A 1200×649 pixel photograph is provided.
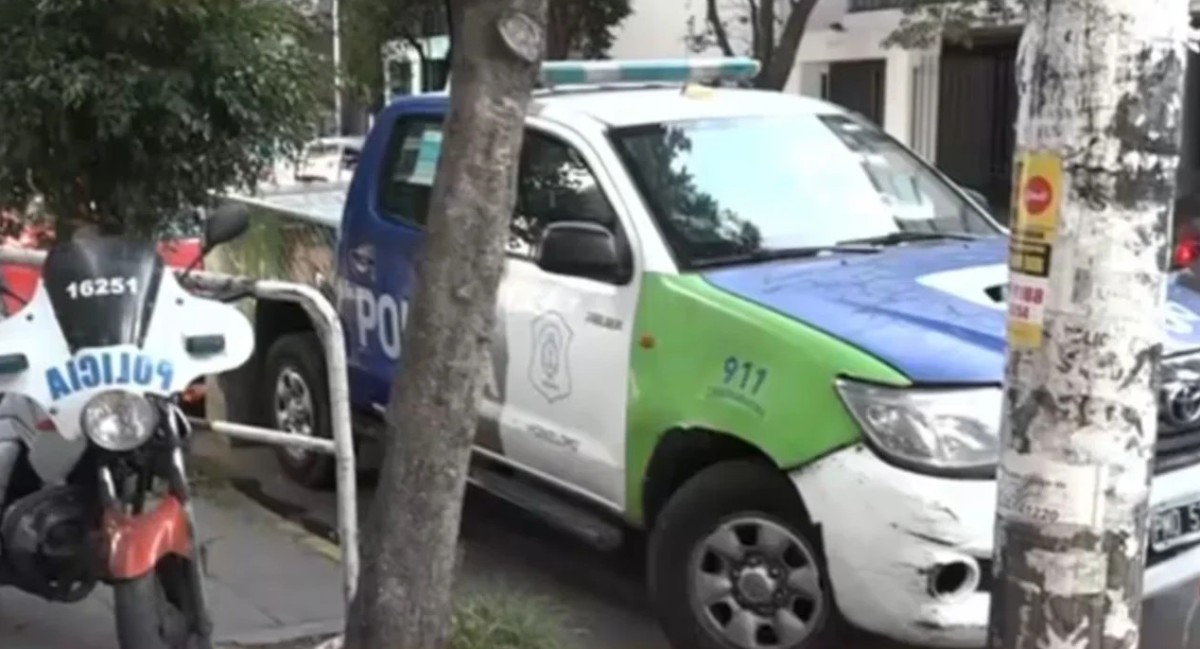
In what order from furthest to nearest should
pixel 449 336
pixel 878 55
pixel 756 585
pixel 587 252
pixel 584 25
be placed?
pixel 878 55 < pixel 584 25 < pixel 587 252 < pixel 756 585 < pixel 449 336

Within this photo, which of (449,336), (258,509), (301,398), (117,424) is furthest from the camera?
(301,398)

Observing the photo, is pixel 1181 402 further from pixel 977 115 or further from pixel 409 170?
pixel 977 115

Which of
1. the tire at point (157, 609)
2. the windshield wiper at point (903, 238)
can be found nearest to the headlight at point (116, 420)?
the tire at point (157, 609)

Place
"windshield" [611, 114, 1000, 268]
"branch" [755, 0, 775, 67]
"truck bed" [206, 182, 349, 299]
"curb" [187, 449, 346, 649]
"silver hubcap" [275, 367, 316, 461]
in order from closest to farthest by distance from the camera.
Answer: "curb" [187, 449, 346, 649] < "windshield" [611, 114, 1000, 268] < "silver hubcap" [275, 367, 316, 461] < "truck bed" [206, 182, 349, 299] < "branch" [755, 0, 775, 67]

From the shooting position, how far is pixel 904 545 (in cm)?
475

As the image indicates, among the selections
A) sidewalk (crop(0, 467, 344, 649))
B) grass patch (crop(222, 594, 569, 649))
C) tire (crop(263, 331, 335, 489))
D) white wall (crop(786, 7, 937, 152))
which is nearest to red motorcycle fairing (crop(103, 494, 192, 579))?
grass patch (crop(222, 594, 569, 649))

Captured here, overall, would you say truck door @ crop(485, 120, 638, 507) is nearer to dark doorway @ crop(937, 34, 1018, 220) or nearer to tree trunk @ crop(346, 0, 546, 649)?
tree trunk @ crop(346, 0, 546, 649)

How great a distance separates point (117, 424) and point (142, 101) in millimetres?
3047

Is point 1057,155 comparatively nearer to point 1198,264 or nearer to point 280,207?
point 280,207

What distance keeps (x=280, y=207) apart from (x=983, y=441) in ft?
16.3

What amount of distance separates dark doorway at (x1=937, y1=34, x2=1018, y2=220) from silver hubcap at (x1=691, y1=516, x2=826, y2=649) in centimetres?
1903

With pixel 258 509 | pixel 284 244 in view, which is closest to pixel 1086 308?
pixel 258 509

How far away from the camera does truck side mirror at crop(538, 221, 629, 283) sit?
5719mm

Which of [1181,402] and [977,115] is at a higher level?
[977,115]
